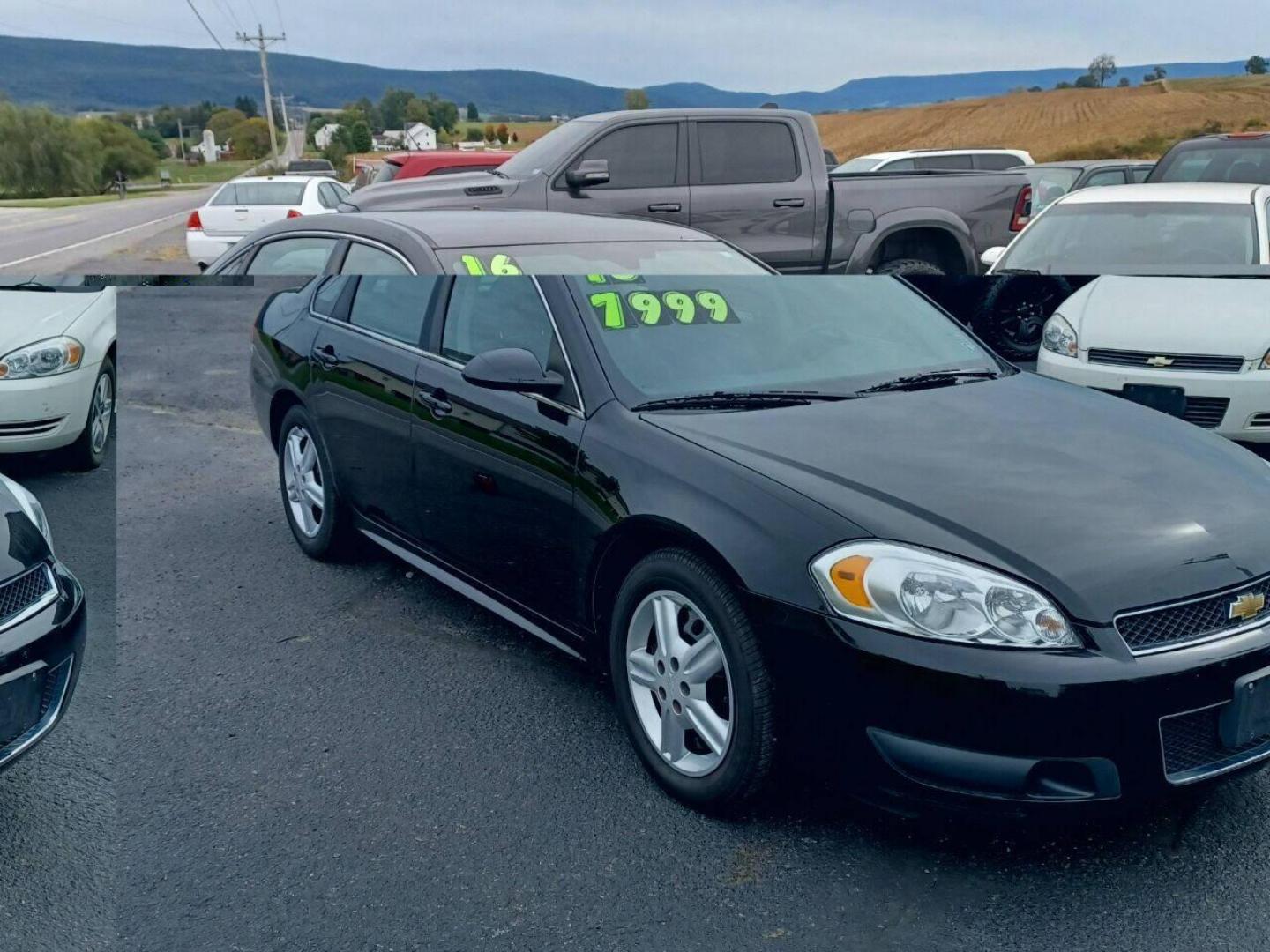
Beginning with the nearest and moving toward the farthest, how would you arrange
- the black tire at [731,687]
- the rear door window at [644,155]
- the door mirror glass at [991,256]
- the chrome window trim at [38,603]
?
the rear door window at [644,155] → the door mirror glass at [991,256] → the black tire at [731,687] → the chrome window trim at [38,603]

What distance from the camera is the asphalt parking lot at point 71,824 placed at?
7.46 feet

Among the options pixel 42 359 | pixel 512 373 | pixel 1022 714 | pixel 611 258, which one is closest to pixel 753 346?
pixel 512 373

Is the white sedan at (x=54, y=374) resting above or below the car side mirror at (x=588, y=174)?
below

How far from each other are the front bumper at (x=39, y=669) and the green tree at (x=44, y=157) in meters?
1.09

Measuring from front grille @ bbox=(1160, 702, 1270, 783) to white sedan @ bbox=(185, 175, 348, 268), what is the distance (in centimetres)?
175

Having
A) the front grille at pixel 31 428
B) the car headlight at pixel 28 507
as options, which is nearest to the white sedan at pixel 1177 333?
the car headlight at pixel 28 507

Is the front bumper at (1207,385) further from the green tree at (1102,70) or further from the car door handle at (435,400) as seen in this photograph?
the car door handle at (435,400)

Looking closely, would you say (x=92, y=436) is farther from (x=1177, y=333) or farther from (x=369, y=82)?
(x=1177, y=333)

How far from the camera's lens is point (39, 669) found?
2693mm

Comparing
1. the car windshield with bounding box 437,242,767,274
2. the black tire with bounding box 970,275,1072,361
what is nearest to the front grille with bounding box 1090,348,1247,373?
the black tire with bounding box 970,275,1072,361

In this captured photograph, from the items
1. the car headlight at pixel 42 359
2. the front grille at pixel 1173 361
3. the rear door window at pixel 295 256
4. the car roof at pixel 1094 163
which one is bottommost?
the car headlight at pixel 42 359

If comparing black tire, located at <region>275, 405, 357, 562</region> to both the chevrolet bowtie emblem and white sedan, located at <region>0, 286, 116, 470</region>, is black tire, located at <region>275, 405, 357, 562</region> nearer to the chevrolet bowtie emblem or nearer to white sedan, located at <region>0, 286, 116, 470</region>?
white sedan, located at <region>0, 286, 116, 470</region>

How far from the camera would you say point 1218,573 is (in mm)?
2244

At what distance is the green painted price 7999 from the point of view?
2.59m
